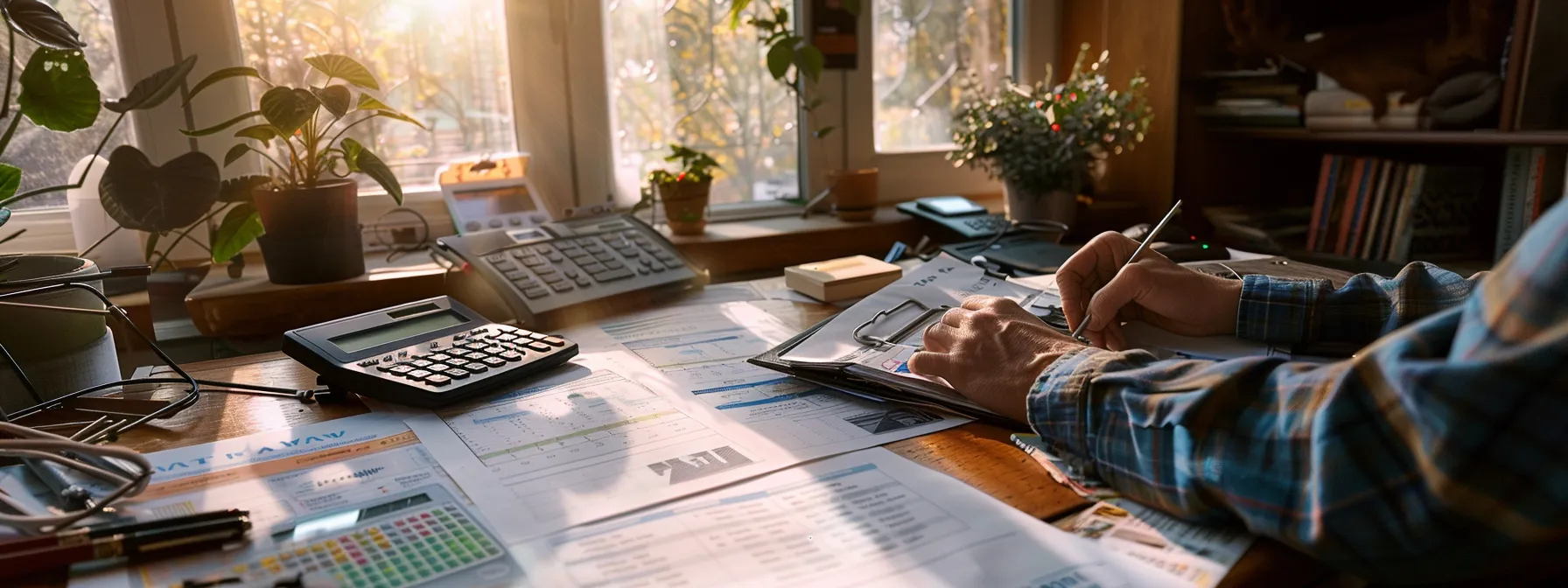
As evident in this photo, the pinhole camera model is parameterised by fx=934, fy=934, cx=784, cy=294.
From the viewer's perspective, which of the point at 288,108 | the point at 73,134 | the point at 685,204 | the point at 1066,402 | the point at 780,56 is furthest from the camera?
the point at 780,56

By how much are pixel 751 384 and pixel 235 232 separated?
2.48 ft

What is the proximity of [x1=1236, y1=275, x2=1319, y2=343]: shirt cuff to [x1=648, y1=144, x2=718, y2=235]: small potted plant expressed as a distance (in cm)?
90

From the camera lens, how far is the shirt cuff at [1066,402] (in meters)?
0.65

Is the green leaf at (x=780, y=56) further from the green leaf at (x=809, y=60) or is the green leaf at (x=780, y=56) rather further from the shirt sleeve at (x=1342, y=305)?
the shirt sleeve at (x=1342, y=305)

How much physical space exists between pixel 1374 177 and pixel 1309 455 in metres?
1.40

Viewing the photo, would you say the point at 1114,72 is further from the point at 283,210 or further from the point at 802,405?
the point at 283,210

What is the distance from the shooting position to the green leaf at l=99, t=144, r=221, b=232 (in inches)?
37.8

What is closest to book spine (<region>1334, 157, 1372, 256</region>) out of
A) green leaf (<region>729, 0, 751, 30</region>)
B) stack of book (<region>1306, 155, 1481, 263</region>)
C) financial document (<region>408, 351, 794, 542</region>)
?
stack of book (<region>1306, 155, 1481, 263</region>)

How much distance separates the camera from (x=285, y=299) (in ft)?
3.96

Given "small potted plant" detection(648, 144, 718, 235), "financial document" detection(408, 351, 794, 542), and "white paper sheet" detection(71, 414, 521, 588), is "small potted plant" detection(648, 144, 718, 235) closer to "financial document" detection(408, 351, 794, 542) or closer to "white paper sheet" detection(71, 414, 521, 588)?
"financial document" detection(408, 351, 794, 542)

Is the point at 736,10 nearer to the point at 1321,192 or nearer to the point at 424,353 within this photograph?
the point at 424,353

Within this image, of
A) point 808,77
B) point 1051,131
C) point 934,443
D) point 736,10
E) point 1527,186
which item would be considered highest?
point 736,10

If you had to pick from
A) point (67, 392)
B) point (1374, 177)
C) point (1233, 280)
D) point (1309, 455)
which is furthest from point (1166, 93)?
point (67, 392)

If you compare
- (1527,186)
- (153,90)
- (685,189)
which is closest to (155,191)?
(153,90)
